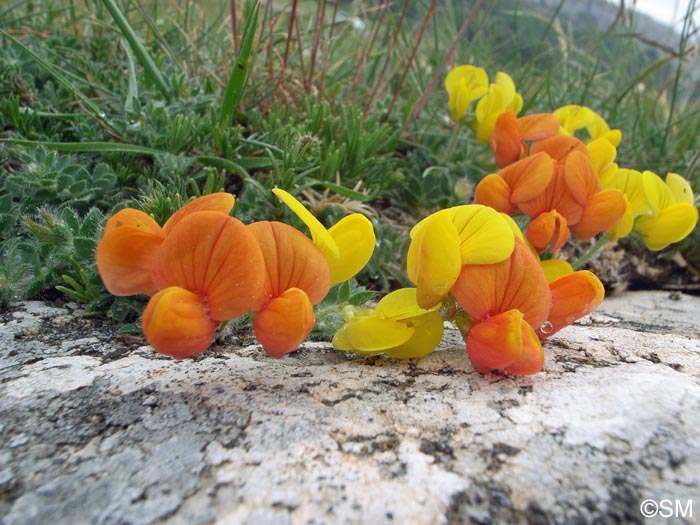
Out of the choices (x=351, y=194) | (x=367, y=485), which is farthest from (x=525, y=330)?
(x=351, y=194)

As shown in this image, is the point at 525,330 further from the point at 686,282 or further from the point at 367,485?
the point at 686,282

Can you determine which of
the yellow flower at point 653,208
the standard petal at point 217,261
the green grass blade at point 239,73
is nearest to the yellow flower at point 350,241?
the standard petal at point 217,261

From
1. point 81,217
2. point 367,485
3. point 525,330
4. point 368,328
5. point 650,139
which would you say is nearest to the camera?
point 367,485

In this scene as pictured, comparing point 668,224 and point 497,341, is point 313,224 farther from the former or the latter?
point 668,224

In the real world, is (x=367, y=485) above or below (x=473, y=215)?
below

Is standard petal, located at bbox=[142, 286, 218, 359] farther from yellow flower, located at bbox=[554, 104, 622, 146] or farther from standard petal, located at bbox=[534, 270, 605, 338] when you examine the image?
yellow flower, located at bbox=[554, 104, 622, 146]

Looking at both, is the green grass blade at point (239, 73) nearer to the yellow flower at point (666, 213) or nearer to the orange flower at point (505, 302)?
the orange flower at point (505, 302)

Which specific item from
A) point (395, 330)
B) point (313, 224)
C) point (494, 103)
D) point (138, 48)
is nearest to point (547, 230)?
point (395, 330)

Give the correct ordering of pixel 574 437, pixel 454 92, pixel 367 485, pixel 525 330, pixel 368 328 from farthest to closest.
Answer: pixel 454 92
pixel 368 328
pixel 525 330
pixel 574 437
pixel 367 485
